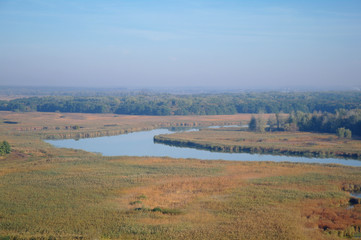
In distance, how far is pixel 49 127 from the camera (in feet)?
204

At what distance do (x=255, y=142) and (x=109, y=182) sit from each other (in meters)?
25.7

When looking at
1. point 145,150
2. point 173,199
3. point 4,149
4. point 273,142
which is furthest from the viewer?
point 273,142

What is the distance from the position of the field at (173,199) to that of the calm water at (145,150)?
5.81m

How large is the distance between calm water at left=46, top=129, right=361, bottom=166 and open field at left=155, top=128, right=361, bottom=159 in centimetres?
175

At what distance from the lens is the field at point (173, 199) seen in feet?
55.3

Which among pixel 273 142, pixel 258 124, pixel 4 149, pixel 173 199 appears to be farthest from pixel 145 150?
pixel 173 199

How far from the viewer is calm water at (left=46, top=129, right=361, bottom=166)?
38906 millimetres

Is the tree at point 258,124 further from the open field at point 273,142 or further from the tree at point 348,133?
the tree at point 348,133

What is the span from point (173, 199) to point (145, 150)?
77.6ft

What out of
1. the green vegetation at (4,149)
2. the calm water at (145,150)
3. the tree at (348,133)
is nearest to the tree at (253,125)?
the tree at (348,133)

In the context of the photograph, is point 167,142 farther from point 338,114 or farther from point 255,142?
point 338,114

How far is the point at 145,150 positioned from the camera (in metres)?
45.2

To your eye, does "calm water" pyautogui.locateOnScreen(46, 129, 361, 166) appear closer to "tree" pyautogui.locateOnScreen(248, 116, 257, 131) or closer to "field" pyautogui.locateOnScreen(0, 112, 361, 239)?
"field" pyautogui.locateOnScreen(0, 112, 361, 239)

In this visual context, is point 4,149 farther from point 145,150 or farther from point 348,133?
point 348,133
